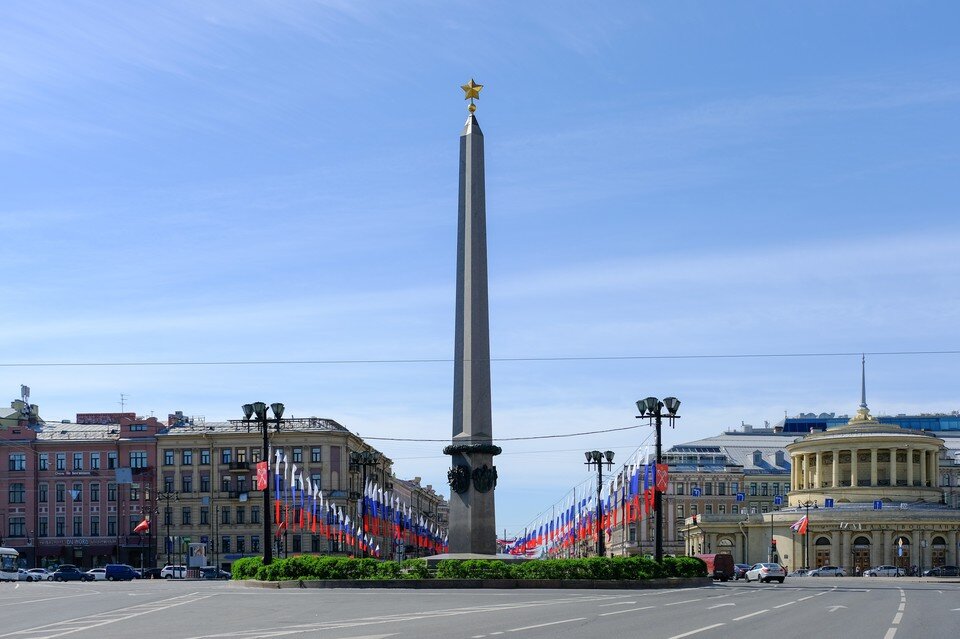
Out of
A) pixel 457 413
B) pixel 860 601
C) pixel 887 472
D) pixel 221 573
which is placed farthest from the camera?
pixel 887 472

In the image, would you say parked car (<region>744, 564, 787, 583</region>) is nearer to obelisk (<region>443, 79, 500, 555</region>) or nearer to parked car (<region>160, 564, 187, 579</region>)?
obelisk (<region>443, 79, 500, 555</region>)

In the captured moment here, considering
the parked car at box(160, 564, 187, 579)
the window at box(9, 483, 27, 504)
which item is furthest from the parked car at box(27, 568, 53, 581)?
the window at box(9, 483, 27, 504)

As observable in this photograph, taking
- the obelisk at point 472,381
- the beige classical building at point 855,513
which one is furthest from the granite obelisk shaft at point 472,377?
the beige classical building at point 855,513

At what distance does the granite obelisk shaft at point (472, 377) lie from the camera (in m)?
44.1

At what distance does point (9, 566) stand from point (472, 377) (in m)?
57.2

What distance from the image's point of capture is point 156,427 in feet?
393

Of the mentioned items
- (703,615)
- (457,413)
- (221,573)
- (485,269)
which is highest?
(485,269)

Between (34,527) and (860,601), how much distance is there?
92.1m

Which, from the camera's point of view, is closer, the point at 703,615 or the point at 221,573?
the point at 703,615

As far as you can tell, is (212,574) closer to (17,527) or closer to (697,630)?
(17,527)

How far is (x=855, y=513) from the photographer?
409 feet

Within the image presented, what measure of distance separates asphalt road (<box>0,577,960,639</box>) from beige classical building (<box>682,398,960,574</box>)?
284ft

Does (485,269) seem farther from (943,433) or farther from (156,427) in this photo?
(943,433)

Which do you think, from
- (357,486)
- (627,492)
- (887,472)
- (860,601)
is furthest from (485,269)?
(887,472)
